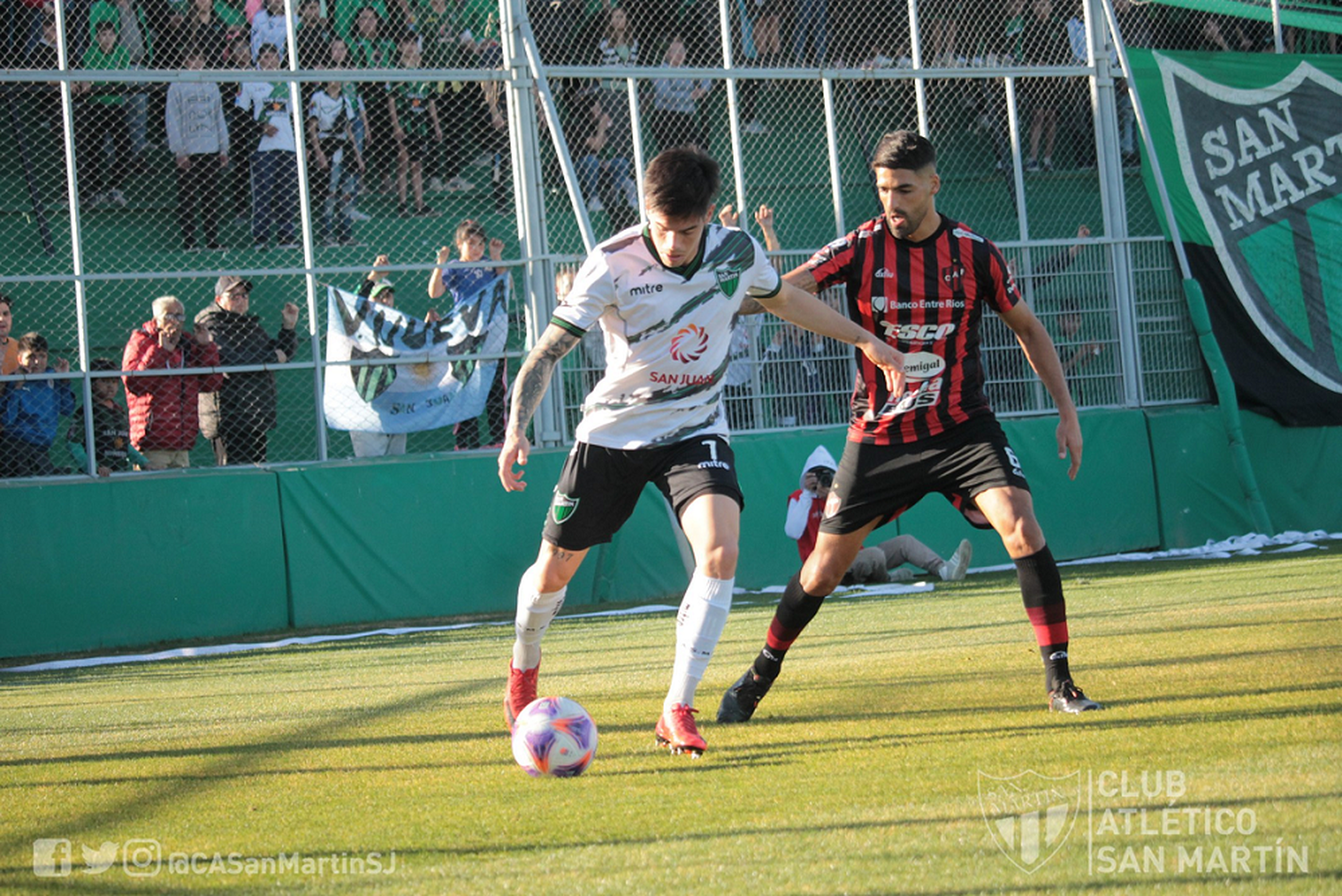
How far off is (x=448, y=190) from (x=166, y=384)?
3.95 metres

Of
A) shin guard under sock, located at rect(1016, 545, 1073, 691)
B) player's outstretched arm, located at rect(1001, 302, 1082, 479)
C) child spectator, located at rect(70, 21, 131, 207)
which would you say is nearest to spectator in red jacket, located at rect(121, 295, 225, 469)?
child spectator, located at rect(70, 21, 131, 207)

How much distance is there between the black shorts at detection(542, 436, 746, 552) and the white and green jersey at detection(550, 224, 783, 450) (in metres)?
0.04

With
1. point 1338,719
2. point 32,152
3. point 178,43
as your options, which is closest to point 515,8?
point 178,43

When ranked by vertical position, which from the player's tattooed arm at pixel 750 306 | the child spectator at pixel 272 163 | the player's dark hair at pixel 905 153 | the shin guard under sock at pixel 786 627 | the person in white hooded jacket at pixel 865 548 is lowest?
the person in white hooded jacket at pixel 865 548

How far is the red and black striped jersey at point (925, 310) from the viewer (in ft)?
19.2

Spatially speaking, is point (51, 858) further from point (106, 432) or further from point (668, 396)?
point (106, 432)

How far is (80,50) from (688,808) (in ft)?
35.2

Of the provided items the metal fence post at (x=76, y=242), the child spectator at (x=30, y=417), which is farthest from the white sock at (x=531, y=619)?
the child spectator at (x=30, y=417)

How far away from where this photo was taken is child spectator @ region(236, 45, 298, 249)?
13.3 meters

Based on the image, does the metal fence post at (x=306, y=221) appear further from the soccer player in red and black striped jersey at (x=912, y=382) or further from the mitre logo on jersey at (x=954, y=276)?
the mitre logo on jersey at (x=954, y=276)

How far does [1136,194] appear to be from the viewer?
51.2ft

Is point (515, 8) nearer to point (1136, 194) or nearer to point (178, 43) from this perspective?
point (178, 43)

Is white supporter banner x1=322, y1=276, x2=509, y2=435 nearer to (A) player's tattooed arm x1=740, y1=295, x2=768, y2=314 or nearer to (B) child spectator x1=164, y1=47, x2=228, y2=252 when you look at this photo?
(B) child spectator x1=164, y1=47, x2=228, y2=252

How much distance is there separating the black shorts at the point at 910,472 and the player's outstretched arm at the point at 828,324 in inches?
13.5
